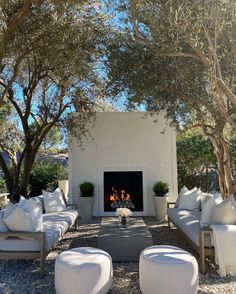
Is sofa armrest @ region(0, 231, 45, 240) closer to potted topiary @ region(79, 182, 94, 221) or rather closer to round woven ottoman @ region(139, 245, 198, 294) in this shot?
round woven ottoman @ region(139, 245, 198, 294)

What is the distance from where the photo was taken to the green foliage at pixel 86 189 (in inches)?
392

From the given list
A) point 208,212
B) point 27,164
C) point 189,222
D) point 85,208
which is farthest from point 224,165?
point 27,164

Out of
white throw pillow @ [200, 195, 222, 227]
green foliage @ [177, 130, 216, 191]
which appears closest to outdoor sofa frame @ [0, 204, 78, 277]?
white throw pillow @ [200, 195, 222, 227]

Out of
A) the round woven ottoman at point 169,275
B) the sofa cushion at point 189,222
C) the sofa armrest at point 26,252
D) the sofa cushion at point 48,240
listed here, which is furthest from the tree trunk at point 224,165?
the sofa armrest at point 26,252

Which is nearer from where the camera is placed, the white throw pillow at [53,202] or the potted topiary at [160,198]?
the white throw pillow at [53,202]

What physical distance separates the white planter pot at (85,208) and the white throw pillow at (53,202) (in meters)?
1.77

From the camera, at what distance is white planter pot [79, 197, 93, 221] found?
9.77 metres

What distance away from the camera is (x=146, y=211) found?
10422mm

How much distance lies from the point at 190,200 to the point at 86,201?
3207 millimetres

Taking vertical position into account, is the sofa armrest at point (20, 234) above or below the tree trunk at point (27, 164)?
below

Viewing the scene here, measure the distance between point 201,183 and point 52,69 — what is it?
7661mm

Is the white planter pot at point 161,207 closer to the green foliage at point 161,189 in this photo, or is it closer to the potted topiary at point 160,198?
the potted topiary at point 160,198

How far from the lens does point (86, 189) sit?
32.6ft

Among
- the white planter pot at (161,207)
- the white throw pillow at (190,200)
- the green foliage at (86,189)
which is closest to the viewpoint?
the white throw pillow at (190,200)
